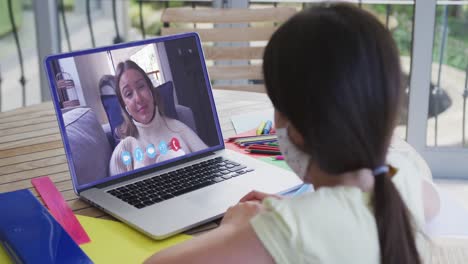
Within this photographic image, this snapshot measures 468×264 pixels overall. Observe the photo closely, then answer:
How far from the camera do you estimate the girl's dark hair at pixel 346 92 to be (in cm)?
82

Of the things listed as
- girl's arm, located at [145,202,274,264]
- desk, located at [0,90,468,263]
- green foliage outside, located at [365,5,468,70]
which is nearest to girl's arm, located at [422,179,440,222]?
desk, located at [0,90,468,263]

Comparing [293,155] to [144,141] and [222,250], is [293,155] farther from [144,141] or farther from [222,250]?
[144,141]

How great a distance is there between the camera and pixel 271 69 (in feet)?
2.86

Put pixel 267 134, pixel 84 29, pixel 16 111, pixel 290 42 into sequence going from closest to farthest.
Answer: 1. pixel 290 42
2. pixel 267 134
3. pixel 16 111
4. pixel 84 29

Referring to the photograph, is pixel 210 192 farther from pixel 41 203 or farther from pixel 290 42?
pixel 290 42

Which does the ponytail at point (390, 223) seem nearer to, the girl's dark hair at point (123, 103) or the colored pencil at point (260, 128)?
the girl's dark hair at point (123, 103)

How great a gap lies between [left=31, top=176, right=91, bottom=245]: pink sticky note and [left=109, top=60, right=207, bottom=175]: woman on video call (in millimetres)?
121

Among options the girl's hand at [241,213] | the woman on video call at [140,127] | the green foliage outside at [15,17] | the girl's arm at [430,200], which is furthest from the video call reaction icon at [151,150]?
the green foliage outside at [15,17]

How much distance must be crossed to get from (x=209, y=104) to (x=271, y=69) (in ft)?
1.92

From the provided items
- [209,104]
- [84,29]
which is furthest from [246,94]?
[84,29]

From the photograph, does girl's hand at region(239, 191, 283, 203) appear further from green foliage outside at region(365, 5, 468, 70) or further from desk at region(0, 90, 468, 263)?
green foliage outside at region(365, 5, 468, 70)

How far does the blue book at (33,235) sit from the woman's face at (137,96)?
0.87 ft

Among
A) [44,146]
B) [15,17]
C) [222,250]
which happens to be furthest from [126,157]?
[15,17]

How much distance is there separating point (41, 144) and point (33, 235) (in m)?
0.53
